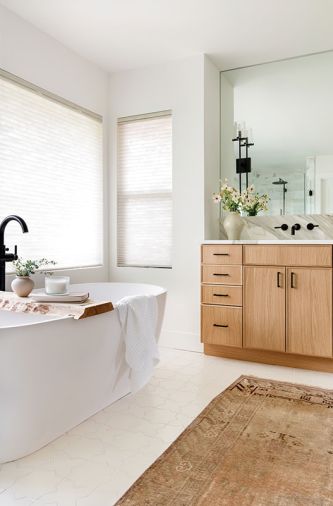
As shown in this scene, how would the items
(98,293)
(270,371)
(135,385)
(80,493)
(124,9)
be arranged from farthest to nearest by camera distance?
(98,293), (270,371), (124,9), (135,385), (80,493)

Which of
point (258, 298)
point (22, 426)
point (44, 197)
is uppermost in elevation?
point (44, 197)

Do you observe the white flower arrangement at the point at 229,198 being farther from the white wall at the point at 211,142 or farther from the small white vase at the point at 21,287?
the small white vase at the point at 21,287

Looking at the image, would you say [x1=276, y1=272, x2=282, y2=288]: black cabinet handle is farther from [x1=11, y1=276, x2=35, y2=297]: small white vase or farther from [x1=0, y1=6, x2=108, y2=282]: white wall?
[x1=11, y1=276, x2=35, y2=297]: small white vase

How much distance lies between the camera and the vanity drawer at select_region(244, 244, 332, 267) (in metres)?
3.10

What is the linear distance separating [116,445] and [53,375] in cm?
45

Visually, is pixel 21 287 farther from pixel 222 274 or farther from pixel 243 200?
pixel 243 200

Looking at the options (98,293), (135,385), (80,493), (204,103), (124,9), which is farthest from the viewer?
(204,103)

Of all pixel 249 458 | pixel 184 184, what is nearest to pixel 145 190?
pixel 184 184

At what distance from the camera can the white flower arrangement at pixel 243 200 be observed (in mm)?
3717

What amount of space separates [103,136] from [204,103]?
40.0 inches

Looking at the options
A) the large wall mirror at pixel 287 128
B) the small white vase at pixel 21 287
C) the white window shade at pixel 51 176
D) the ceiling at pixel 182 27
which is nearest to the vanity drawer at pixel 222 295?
the large wall mirror at pixel 287 128

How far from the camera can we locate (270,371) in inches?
126

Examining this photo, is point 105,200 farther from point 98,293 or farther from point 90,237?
point 98,293

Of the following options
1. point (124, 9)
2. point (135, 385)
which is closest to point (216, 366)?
point (135, 385)
